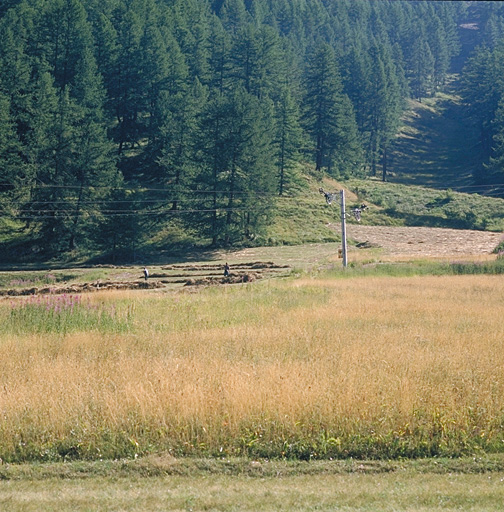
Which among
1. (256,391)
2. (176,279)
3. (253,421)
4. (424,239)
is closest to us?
(253,421)

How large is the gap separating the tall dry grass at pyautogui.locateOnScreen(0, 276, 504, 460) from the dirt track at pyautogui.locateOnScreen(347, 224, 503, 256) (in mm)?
38389

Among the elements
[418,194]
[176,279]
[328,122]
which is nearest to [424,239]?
[418,194]

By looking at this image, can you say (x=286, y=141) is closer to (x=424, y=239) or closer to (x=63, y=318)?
(x=424, y=239)

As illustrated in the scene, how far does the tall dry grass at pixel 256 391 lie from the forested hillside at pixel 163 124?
40.2 m

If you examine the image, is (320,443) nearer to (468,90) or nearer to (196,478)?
(196,478)

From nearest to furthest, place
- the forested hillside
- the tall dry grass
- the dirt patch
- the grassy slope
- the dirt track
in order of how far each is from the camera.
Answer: the tall dry grass
the dirt patch
the dirt track
the forested hillside
the grassy slope

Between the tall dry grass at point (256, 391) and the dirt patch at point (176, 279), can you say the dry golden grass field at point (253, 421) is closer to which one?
the tall dry grass at point (256, 391)

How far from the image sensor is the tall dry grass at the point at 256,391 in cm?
970

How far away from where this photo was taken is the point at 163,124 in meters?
72.8

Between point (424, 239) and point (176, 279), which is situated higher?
point (424, 239)

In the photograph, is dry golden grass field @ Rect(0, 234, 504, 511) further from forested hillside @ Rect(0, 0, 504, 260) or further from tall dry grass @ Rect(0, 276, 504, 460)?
forested hillside @ Rect(0, 0, 504, 260)

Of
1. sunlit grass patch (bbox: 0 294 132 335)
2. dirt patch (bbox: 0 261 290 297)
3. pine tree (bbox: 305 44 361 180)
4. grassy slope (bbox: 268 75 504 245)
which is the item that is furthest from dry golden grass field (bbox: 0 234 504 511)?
pine tree (bbox: 305 44 361 180)

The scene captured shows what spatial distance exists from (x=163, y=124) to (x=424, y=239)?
101 ft

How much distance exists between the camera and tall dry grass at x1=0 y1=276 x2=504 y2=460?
970cm
